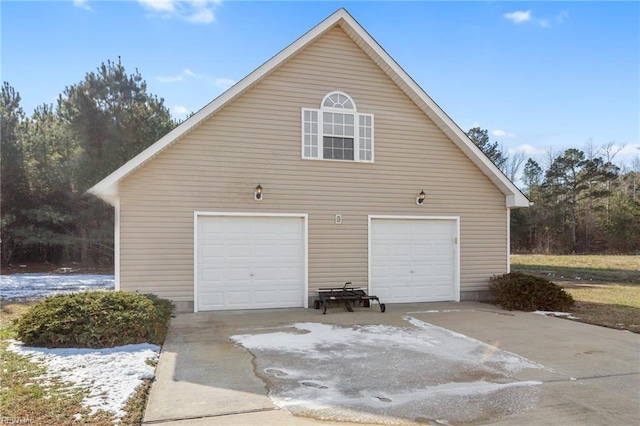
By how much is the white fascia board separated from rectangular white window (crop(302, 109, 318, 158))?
4.35 ft

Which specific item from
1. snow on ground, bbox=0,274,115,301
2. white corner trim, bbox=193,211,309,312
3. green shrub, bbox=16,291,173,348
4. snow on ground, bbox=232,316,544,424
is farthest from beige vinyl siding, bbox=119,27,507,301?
snow on ground, bbox=0,274,115,301

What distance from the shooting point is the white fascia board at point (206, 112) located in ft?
28.0

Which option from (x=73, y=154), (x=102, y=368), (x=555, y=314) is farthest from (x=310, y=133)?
(x=73, y=154)

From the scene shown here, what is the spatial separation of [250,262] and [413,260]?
4162 millimetres

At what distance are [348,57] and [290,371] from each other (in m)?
7.84

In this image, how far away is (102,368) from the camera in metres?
5.00

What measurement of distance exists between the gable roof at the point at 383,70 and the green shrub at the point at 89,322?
288cm

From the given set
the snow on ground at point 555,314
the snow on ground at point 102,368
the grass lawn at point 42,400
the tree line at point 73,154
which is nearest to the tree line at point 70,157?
the tree line at point 73,154

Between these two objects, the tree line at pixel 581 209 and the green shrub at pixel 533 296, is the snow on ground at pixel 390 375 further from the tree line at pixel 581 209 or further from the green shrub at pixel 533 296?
the tree line at pixel 581 209

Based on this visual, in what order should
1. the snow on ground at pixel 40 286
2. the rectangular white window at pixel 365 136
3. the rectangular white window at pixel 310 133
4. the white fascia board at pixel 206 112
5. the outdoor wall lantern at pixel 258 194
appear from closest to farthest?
1. the white fascia board at pixel 206 112
2. the outdoor wall lantern at pixel 258 194
3. the rectangular white window at pixel 310 133
4. the rectangular white window at pixel 365 136
5. the snow on ground at pixel 40 286

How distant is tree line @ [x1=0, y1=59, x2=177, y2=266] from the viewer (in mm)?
19266

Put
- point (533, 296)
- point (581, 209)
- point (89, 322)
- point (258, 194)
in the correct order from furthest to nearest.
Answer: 1. point (581, 209)
2. point (533, 296)
3. point (258, 194)
4. point (89, 322)

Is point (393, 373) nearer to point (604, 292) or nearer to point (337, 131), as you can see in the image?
point (337, 131)

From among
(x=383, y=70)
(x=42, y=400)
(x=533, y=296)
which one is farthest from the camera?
(x=383, y=70)
